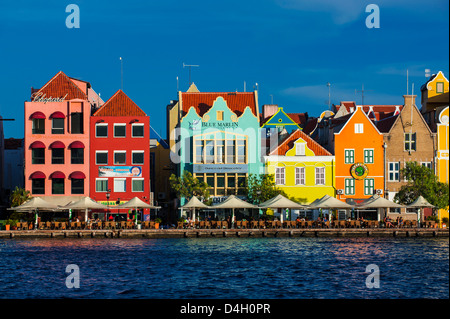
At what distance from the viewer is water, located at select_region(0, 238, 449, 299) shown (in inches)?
1512

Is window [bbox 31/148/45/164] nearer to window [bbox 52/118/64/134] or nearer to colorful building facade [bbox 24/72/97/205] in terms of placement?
colorful building facade [bbox 24/72/97/205]

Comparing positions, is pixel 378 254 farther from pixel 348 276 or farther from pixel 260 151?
pixel 260 151

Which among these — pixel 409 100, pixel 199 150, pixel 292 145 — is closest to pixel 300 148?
pixel 292 145

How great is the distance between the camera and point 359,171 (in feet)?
304

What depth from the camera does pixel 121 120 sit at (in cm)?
9144

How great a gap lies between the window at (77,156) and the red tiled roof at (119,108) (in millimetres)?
5137

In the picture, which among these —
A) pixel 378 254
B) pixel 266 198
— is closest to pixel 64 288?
pixel 378 254

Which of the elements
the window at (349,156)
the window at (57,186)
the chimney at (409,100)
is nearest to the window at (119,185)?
the window at (57,186)

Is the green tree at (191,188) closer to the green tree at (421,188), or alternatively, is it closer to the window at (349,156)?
the window at (349,156)

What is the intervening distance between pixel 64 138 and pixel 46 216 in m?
9.84

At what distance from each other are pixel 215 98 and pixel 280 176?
13.6 m

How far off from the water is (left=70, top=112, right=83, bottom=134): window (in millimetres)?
20820

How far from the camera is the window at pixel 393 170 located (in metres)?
92.9

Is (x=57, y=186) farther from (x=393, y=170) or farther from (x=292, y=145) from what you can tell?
(x=393, y=170)
